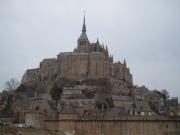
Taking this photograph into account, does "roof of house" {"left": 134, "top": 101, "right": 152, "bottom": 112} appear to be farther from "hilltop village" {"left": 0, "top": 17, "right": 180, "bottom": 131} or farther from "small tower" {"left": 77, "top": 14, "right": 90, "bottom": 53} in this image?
"small tower" {"left": 77, "top": 14, "right": 90, "bottom": 53}

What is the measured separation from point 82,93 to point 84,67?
→ 13694 mm

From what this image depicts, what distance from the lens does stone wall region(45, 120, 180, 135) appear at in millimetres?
76438

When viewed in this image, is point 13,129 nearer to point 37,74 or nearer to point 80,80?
Result: point 80,80

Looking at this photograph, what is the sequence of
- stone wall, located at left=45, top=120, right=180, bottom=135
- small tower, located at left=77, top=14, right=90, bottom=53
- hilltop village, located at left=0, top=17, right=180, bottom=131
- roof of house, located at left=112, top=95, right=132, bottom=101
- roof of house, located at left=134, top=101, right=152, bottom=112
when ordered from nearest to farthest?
stone wall, located at left=45, top=120, right=180, bottom=135, hilltop village, located at left=0, top=17, right=180, bottom=131, roof of house, located at left=134, top=101, right=152, bottom=112, roof of house, located at left=112, top=95, right=132, bottom=101, small tower, located at left=77, top=14, right=90, bottom=53

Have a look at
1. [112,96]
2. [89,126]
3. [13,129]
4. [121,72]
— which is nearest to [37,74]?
[121,72]

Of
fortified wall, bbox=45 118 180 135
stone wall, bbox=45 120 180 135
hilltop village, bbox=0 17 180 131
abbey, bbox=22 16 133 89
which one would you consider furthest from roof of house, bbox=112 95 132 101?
stone wall, bbox=45 120 180 135

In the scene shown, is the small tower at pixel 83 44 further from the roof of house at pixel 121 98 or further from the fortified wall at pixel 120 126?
the fortified wall at pixel 120 126

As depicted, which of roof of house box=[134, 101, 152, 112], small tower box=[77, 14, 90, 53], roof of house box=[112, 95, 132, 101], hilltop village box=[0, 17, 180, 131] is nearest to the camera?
hilltop village box=[0, 17, 180, 131]

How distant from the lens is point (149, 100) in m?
115

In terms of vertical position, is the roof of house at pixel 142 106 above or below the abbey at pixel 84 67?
below

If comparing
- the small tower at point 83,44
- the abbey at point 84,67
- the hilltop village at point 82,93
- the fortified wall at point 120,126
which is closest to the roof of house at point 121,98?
the hilltop village at point 82,93

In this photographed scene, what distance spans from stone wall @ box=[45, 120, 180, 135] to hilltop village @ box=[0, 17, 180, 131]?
4.34ft

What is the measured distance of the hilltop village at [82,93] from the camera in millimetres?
89219

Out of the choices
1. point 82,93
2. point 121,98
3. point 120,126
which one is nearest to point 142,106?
point 121,98
